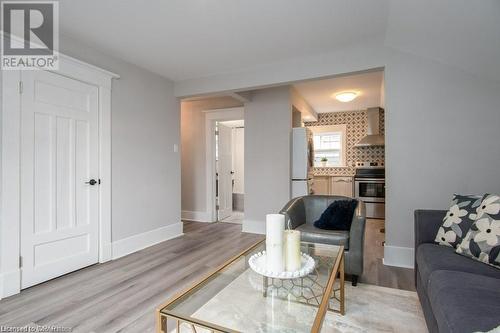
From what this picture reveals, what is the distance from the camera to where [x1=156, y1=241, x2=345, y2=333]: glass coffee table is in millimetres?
1082

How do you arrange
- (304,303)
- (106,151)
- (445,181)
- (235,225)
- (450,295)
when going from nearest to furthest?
(450,295)
(304,303)
(445,181)
(106,151)
(235,225)

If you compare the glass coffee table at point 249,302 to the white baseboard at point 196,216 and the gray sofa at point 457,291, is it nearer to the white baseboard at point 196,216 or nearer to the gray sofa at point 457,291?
the gray sofa at point 457,291

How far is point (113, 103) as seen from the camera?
310 cm

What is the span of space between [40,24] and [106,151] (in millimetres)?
1330

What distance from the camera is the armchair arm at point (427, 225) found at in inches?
78.7

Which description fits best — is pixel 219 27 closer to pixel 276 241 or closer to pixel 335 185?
pixel 276 241

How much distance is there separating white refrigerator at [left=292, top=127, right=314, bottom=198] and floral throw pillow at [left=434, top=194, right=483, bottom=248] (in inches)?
91.1

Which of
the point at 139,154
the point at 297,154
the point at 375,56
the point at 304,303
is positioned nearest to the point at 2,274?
the point at 139,154

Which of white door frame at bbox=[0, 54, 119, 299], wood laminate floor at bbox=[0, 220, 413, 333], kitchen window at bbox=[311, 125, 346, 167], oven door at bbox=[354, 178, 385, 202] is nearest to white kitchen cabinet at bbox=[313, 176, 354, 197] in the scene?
oven door at bbox=[354, 178, 385, 202]

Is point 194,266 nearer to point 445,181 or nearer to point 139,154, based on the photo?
point 139,154

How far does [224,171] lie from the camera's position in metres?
5.48

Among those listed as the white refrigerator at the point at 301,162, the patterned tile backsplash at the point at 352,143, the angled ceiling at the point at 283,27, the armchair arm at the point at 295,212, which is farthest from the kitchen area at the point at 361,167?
the angled ceiling at the point at 283,27

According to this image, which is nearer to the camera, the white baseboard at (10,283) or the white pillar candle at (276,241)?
the white pillar candle at (276,241)

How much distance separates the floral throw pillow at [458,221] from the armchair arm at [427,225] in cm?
5
